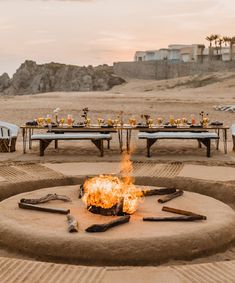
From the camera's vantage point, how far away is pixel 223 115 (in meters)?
26.1

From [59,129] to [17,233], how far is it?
6202 millimetres

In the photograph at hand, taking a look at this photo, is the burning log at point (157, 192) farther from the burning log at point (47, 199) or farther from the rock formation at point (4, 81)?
the rock formation at point (4, 81)

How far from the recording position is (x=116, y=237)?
6.07 meters

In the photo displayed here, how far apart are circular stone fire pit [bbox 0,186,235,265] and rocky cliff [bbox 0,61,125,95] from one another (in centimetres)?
7110

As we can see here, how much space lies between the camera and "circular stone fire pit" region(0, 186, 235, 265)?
5.96 meters

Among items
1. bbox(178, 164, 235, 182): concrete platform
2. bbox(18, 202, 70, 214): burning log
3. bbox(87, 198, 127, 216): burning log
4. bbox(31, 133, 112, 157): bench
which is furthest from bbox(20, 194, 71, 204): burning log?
bbox(31, 133, 112, 157): bench

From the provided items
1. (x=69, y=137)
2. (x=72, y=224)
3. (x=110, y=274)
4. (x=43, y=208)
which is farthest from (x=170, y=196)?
(x=69, y=137)

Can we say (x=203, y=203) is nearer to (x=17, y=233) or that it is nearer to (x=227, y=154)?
(x=17, y=233)

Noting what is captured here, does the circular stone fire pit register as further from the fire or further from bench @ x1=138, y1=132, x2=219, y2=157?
bench @ x1=138, y1=132, x2=219, y2=157

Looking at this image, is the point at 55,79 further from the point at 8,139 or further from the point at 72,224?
the point at 72,224

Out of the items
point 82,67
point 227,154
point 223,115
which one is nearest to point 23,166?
point 227,154

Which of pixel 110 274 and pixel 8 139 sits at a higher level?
pixel 8 139

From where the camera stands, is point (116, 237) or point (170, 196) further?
point (170, 196)

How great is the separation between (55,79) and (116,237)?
275ft
